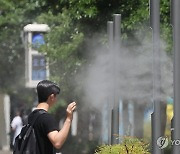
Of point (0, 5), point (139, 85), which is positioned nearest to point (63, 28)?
point (139, 85)

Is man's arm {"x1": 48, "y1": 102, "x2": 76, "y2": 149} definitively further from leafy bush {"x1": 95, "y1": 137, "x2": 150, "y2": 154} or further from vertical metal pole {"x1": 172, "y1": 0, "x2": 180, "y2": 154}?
leafy bush {"x1": 95, "y1": 137, "x2": 150, "y2": 154}

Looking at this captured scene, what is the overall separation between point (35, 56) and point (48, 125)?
72.1ft

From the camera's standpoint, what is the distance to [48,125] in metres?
7.64

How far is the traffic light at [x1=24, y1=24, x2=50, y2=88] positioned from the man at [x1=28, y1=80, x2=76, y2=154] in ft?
66.1

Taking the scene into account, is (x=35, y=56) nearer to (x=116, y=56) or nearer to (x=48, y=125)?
(x=116, y=56)

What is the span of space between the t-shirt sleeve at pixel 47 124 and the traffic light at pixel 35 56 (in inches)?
799

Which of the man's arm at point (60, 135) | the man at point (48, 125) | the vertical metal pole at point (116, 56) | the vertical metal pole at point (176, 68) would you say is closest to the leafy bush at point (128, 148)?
the vertical metal pole at point (176, 68)

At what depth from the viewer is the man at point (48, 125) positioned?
7504 millimetres

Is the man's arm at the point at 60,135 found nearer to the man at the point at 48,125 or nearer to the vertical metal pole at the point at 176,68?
the man at the point at 48,125

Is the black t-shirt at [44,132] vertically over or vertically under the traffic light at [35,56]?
over

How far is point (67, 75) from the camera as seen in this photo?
84.0 feet

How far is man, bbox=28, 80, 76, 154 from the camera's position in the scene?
7.50 m

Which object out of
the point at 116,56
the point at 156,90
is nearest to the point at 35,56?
the point at 116,56

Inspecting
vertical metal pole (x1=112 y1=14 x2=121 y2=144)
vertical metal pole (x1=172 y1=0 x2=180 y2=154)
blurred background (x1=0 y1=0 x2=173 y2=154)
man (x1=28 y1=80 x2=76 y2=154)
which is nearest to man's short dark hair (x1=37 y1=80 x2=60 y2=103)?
man (x1=28 y1=80 x2=76 y2=154)
